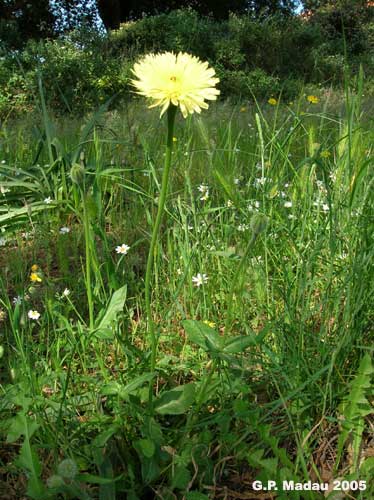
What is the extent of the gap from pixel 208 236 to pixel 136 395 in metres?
0.62

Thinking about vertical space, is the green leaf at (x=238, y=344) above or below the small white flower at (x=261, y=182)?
below

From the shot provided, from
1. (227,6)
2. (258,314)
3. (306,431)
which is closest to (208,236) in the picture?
(258,314)

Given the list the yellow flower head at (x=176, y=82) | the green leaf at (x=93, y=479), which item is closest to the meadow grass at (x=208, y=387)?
the green leaf at (x=93, y=479)

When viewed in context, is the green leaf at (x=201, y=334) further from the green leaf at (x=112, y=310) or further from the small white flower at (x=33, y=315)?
the small white flower at (x=33, y=315)

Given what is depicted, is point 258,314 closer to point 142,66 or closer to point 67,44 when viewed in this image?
point 142,66

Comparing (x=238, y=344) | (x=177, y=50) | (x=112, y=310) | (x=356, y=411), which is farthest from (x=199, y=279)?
(x=177, y=50)

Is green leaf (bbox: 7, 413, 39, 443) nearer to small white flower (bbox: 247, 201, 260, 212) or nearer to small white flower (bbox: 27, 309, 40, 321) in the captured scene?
small white flower (bbox: 27, 309, 40, 321)

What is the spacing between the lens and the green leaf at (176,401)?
849mm

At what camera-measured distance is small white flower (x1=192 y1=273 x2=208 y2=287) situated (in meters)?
1.22

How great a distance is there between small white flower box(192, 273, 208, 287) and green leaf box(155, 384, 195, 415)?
14.4 inches

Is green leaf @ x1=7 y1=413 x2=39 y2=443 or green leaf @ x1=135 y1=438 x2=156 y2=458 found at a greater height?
green leaf @ x1=7 y1=413 x2=39 y2=443

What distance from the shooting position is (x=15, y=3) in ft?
42.1

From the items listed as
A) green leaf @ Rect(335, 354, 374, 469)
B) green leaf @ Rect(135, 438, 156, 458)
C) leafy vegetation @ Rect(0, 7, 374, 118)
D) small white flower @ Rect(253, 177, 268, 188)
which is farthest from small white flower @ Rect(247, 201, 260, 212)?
leafy vegetation @ Rect(0, 7, 374, 118)

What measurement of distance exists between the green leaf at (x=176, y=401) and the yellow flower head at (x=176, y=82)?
0.48 m
